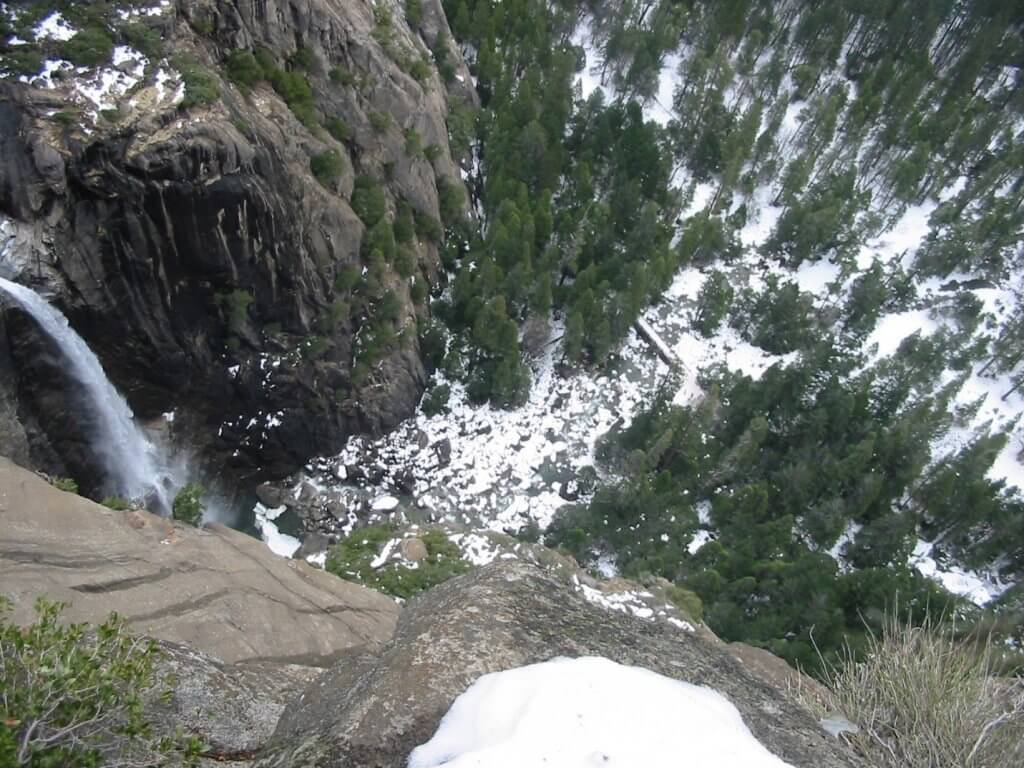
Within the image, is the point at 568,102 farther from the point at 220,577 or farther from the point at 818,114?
the point at 220,577

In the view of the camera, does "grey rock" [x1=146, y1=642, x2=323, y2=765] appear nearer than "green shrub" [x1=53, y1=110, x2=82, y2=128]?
Yes

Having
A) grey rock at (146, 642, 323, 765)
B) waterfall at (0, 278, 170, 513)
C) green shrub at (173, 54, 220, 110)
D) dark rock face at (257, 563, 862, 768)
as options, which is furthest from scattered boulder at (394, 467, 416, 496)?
dark rock face at (257, 563, 862, 768)

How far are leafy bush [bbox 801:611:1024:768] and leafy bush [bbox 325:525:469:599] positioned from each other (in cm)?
1368

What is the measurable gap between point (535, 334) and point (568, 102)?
1613 cm

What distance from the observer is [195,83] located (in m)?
19.1

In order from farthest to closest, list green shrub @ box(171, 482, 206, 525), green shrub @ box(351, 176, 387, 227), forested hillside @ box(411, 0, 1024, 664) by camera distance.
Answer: forested hillside @ box(411, 0, 1024, 664)
green shrub @ box(351, 176, 387, 227)
green shrub @ box(171, 482, 206, 525)

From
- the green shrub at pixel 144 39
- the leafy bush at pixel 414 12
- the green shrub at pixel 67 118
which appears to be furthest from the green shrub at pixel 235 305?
the leafy bush at pixel 414 12

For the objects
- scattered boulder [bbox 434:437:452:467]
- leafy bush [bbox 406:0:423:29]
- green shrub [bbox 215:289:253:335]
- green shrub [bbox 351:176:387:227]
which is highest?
leafy bush [bbox 406:0:423:29]

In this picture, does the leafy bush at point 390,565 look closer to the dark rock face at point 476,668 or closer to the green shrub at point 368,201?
the green shrub at point 368,201

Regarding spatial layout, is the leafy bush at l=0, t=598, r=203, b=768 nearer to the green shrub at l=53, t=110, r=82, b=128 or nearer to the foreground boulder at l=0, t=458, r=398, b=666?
the foreground boulder at l=0, t=458, r=398, b=666

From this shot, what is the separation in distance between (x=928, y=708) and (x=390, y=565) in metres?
16.6

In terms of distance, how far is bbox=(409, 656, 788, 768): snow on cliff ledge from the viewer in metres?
3.83

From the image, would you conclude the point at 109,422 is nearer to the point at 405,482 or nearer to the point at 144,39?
the point at 144,39

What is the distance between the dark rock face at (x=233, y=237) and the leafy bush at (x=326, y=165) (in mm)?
301
